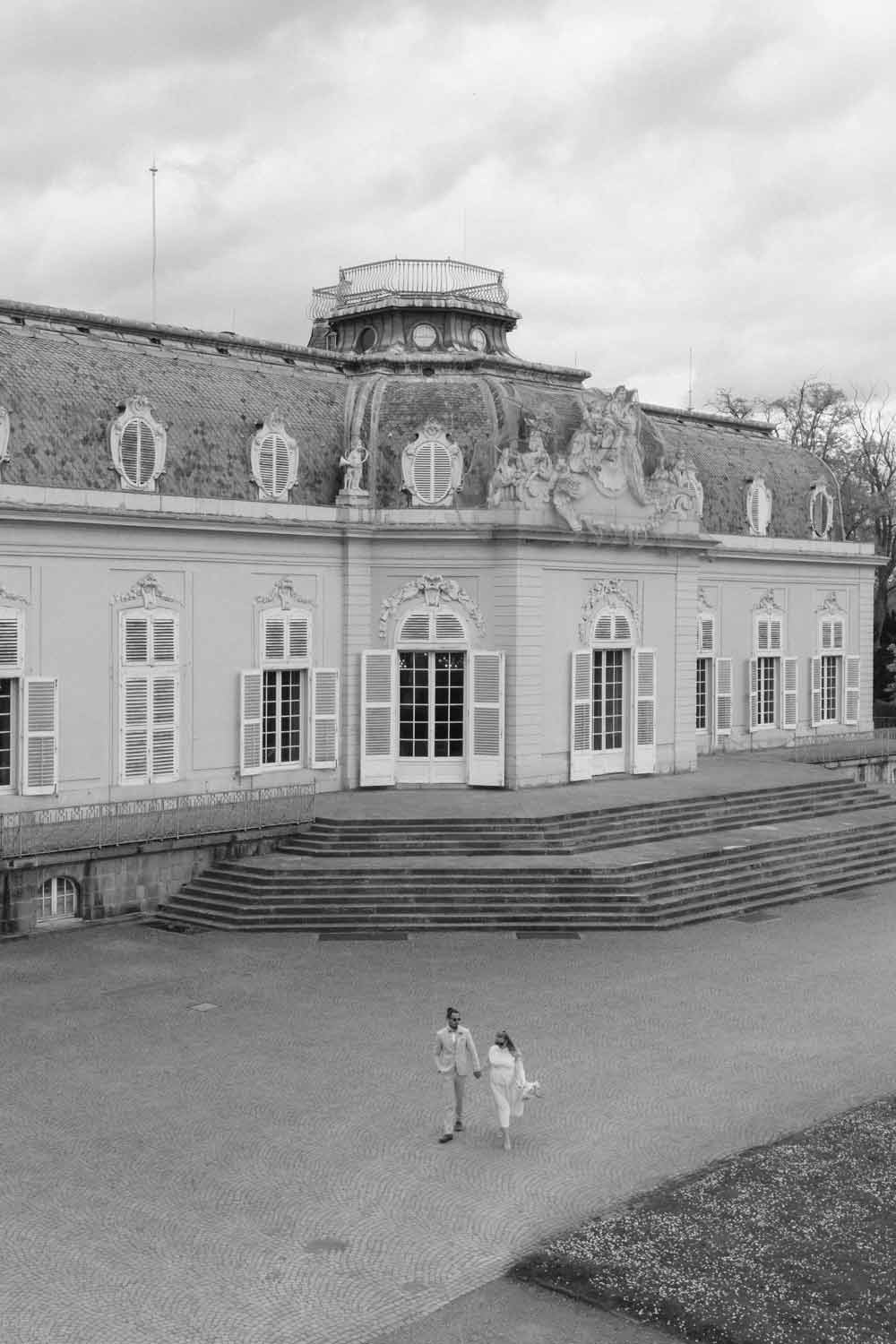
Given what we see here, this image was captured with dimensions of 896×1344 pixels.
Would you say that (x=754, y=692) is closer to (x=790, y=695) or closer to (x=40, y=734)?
(x=790, y=695)

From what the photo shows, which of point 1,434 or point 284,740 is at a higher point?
point 1,434

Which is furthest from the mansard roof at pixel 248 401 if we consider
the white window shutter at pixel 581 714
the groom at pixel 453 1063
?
the groom at pixel 453 1063

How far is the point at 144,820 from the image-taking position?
1081 inches

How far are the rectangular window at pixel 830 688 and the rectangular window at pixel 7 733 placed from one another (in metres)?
26.5

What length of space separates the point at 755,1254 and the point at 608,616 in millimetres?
23440

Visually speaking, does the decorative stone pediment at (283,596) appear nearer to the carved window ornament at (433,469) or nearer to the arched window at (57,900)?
the carved window ornament at (433,469)

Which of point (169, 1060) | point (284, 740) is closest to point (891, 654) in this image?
point (284, 740)

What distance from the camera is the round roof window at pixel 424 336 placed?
3894 centimetres

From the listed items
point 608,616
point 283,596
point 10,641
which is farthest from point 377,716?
point 10,641

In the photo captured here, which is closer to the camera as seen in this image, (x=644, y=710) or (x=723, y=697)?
(x=644, y=710)

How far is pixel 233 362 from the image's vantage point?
34.0m

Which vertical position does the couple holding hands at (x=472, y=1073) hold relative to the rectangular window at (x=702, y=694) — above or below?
below

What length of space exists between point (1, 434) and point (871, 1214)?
21.0 metres

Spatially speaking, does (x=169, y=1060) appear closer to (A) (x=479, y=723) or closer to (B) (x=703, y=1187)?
(B) (x=703, y=1187)
